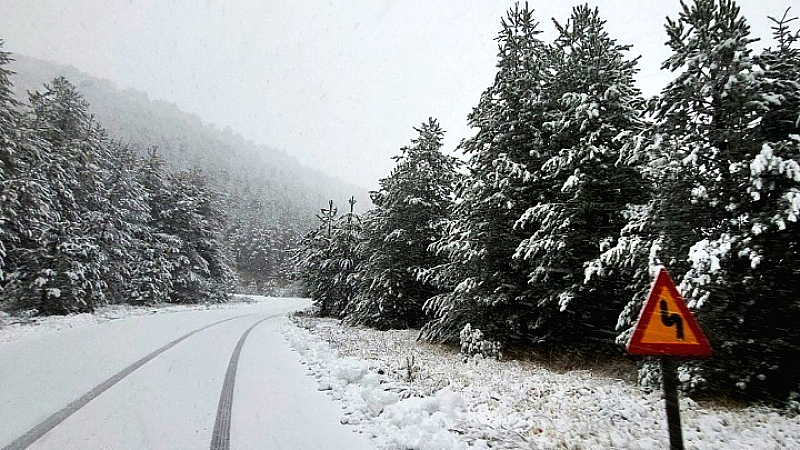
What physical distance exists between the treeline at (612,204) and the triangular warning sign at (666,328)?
3.67 meters

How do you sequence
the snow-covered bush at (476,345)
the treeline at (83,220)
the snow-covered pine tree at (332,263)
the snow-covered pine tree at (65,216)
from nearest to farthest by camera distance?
the snow-covered bush at (476,345), the treeline at (83,220), the snow-covered pine tree at (65,216), the snow-covered pine tree at (332,263)

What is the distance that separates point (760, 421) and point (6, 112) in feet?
98.1

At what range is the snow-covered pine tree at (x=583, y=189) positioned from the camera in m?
10.9

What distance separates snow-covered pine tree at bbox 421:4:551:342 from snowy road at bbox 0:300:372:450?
223 inches

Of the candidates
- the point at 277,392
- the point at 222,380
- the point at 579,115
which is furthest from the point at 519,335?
the point at 222,380

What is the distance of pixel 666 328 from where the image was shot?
374cm

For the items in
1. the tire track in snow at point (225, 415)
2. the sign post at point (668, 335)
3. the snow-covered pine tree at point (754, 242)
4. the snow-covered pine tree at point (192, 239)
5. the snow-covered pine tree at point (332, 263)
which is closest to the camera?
the sign post at point (668, 335)

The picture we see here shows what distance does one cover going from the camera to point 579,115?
36.3 ft

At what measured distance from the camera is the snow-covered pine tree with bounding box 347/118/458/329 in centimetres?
1975

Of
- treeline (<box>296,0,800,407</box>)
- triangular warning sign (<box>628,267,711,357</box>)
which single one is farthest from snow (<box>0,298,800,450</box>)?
triangular warning sign (<box>628,267,711,357</box>)

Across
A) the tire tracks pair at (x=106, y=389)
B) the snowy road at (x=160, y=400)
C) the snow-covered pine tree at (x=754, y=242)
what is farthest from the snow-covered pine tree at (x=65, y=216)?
the snow-covered pine tree at (x=754, y=242)

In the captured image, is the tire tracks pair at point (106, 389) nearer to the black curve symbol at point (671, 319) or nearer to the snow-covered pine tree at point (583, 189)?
the black curve symbol at point (671, 319)

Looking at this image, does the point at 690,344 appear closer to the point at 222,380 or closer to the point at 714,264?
the point at 714,264

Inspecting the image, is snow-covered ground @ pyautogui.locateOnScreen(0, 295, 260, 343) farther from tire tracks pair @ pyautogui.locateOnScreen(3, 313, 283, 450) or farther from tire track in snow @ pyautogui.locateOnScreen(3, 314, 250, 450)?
tire tracks pair @ pyautogui.locateOnScreen(3, 313, 283, 450)
